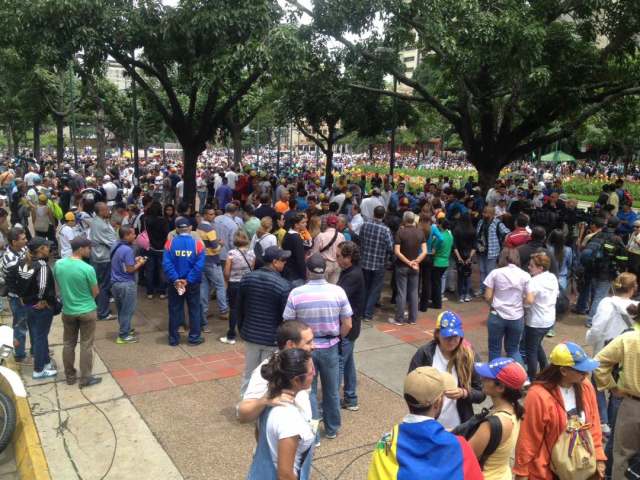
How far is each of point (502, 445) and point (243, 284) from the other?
2.75 m

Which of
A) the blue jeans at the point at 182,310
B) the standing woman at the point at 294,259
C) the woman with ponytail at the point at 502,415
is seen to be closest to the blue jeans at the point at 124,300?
the blue jeans at the point at 182,310

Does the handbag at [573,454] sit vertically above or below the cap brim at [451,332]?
below

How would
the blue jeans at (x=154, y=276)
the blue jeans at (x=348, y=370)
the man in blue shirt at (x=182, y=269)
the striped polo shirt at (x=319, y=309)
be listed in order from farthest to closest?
the blue jeans at (x=154, y=276) < the man in blue shirt at (x=182, y=269) < the blue jeans at (x=348, y=370) < the striped polo shirt at (x=319, y=309)

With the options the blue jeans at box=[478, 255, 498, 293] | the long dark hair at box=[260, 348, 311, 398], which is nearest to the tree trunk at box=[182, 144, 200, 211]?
the blue jeans at box=[478, 255, 498, 293]

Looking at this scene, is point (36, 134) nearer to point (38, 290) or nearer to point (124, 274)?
point (124, 274)

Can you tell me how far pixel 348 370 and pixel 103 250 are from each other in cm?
443

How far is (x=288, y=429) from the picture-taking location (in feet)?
8.77

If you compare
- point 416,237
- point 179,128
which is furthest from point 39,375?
point 179,128

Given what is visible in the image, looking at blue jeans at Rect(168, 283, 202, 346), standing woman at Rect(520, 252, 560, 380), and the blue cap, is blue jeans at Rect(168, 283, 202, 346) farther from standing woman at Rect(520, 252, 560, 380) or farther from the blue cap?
the blue cap

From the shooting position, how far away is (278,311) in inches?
196

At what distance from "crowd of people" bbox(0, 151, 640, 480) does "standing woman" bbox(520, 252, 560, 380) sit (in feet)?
0.05

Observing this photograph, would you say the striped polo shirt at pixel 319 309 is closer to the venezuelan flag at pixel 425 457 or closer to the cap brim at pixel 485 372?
the cap brim at pixel 485 372

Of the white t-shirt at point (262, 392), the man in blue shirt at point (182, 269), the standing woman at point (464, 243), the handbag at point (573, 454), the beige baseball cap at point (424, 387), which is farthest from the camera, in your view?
the standing woman at point (464, 243)

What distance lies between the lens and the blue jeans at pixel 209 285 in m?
7.83
